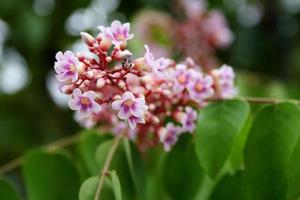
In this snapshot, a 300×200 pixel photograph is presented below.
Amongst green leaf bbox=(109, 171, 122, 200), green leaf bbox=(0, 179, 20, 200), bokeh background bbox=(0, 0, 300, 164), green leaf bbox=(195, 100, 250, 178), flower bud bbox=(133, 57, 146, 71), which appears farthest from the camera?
bokeh background bbox=(0, 0, 300, 164)

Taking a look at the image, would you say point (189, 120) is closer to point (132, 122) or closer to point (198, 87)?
point (198, 87)

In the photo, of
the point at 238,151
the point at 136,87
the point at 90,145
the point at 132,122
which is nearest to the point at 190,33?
the point at 90,145

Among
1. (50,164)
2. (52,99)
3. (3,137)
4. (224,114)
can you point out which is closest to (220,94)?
(224,114)

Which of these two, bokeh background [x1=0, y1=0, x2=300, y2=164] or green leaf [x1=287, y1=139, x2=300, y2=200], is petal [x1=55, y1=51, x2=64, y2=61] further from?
bokeh background [x1=0, y1=0, x2=300, y2=164]

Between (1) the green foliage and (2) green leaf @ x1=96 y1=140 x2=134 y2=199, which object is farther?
(2) green leaf @ x1=96 y1=140 x2=134 y2=199

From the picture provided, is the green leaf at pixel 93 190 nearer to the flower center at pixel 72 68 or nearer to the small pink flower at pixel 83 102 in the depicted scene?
the small pink flower at pixel 83 102

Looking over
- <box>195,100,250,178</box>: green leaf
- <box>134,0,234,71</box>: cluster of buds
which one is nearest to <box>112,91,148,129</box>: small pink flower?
<box>195,100,250,178</box>: green leaf

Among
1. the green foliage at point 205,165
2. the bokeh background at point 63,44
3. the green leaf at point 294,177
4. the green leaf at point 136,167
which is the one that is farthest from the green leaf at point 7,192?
the bokeh background at point 63,44
